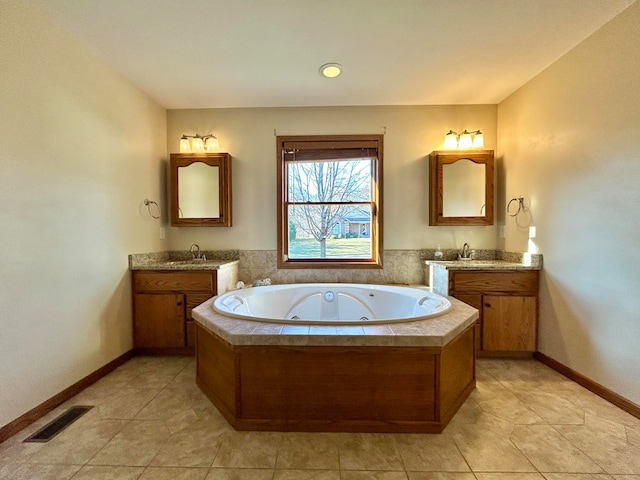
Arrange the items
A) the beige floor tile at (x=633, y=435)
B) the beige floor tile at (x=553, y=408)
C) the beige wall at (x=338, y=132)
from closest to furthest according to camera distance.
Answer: the beige floor tile at (x=633, y=435) → the beige floor tile at (x=553, y=408) → the beige wall at (x=338, y=132)

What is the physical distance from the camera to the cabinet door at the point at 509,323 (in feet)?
7.97

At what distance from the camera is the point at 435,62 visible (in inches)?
86.7

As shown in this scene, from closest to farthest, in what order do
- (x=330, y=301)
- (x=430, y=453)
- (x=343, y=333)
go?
(x=430, y=453)
(x=343, y=333)
(x=330, y=301)

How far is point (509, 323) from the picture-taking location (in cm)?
245

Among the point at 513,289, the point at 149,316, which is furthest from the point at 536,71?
the point at 149,316

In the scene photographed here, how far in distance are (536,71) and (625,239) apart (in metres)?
1.53

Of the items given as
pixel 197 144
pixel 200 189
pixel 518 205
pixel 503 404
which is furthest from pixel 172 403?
pixel 518 205

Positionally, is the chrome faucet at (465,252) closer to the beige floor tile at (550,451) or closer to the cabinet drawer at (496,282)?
the cabinet drawer at (496,282)

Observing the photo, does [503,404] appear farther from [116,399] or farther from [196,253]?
[196,253]

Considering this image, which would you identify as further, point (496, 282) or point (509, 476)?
point (496, 282)

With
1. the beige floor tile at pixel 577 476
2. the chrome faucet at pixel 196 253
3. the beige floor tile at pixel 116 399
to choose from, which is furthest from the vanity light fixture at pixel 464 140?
the beige floor tile at pixel 116 399

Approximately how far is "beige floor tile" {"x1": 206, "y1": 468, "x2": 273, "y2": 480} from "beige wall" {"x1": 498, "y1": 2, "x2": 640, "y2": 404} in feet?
7.07

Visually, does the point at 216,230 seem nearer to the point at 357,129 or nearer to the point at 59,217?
the point at 59,217

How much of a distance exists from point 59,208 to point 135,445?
1495 millimetres
